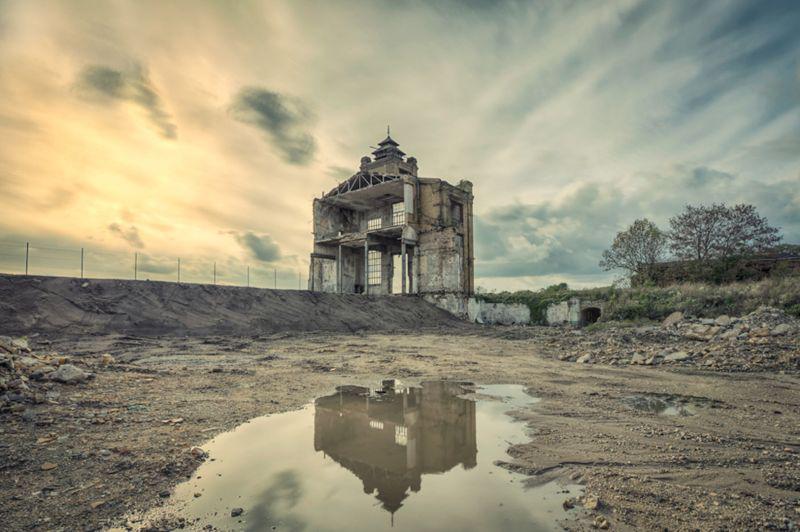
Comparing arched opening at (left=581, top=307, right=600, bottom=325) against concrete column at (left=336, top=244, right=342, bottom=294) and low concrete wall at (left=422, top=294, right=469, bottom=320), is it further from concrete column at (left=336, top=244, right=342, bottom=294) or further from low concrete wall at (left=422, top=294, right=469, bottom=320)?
concrete column at (left=336, top=244, right=342, bottom=294)

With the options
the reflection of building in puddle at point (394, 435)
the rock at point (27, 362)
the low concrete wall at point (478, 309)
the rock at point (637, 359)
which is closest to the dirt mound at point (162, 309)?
the rock at point (27, 362)

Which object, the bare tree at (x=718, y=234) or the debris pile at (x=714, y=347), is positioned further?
the bare tree at (x=718, y=234)

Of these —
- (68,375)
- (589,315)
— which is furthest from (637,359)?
(589,315)

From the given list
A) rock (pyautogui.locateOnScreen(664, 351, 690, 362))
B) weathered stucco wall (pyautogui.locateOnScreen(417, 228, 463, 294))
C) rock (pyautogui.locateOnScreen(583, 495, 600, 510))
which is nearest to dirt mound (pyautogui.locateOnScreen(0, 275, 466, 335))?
weathered stucco wall (pyautogui.locateOnScreen(417, 228, 463, 294))

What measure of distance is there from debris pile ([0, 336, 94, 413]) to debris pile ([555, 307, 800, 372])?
9.75 m

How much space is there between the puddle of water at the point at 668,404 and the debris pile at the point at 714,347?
3439 millimetres

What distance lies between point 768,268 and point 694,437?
77.3 ft

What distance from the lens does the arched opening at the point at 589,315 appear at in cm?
2191

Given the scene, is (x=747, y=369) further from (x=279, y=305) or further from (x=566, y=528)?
(x=279, y=305)

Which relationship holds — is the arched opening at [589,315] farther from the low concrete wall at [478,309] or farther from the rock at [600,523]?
the rock at [600,523]

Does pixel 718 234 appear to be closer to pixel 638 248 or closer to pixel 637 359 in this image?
pixel 638 248

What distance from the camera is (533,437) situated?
385 centimetres

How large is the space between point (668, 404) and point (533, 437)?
2649mm

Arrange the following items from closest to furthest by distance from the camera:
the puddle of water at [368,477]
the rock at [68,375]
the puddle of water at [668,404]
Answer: the puddle of water at [368,477] < the puddle of water at [668,404] < the rock at [68,375]
